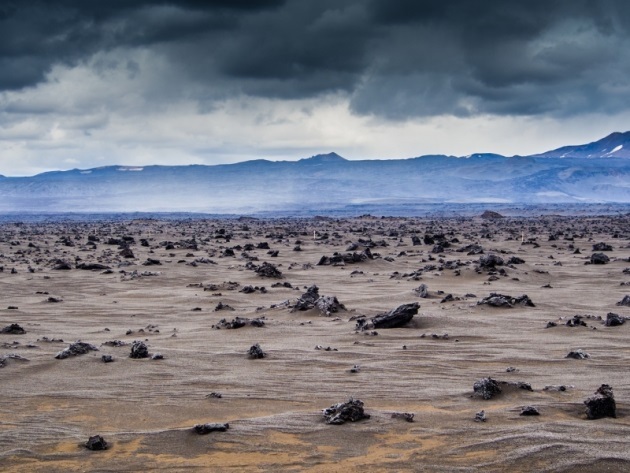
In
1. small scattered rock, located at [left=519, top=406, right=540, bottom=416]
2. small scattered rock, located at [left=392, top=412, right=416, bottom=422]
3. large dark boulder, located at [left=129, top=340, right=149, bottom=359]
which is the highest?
large dark boulder, located at [left=129, top=340, right=149, bottom=359]

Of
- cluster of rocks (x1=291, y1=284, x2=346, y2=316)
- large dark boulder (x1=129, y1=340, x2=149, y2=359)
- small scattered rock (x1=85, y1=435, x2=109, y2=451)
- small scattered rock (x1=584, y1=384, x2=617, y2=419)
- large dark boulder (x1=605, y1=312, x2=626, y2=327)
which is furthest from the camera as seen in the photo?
cluster of rocks (x1=291, y1=284, x2=346, y2=316)

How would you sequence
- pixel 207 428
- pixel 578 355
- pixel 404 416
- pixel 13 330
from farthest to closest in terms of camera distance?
1. pixel 13 330
2. pixel 578 355
3. pixel 404 416
4. pixel 207 428

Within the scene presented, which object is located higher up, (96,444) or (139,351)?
(139,351)

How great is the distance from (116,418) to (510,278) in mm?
12693

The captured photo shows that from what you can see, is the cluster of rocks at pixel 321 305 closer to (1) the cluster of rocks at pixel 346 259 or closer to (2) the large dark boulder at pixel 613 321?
(2) the large dark boulder at pixel 613 321

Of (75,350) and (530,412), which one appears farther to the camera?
(75,350)

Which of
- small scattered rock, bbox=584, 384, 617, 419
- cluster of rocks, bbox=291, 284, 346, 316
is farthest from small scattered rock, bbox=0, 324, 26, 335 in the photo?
small scattered rock, bbox=584, 384, 617, 419

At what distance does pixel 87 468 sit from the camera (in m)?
5.25

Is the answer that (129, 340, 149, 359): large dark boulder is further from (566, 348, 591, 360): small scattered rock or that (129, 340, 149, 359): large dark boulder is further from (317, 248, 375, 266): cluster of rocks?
(317, 248, 375, 266): cluster of rocks

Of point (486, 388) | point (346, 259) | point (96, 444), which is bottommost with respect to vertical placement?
point (96, 444)

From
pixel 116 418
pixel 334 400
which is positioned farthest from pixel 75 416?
pixel 334 400

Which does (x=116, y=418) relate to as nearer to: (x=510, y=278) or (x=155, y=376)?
(x=155, y=376)

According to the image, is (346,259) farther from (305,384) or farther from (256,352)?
(305,384)

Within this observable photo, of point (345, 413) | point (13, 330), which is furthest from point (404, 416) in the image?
point (13, 330)
